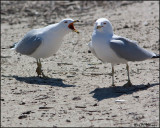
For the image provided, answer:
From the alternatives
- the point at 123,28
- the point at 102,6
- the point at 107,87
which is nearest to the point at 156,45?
the point at 123,28

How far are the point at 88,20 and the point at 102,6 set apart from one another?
1.68 m

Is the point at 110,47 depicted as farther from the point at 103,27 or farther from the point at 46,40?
the point at 46,40

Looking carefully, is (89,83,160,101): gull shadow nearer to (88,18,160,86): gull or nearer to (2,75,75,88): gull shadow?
(88,18,160,86): gull

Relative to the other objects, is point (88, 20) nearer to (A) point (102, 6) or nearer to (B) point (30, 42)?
(A) point (102, 6)

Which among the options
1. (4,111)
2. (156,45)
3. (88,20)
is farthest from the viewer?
(88,20)

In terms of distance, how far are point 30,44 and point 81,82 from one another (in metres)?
1.35

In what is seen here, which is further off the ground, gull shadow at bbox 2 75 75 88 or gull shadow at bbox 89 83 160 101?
gull shadow at bbox 2 75 75 88

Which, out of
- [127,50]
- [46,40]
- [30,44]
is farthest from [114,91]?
[30,44]

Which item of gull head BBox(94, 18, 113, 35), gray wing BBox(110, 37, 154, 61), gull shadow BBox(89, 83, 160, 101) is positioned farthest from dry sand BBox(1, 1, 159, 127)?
gull head BBox(94, 18, 113, 35)

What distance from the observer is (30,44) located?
365 inches

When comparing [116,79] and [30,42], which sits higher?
[30,42]

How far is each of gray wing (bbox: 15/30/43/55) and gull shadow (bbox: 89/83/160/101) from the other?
5.93 ft

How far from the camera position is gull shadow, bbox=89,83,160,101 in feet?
24.9

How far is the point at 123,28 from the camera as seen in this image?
1303 cm
